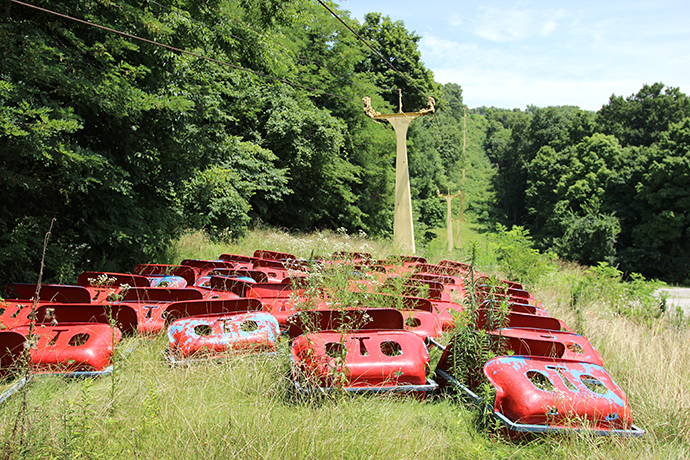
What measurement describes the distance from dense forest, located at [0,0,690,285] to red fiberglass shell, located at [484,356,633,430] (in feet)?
19.8

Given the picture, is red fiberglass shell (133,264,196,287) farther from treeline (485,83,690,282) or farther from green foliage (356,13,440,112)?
treeline (485,83,690,282)

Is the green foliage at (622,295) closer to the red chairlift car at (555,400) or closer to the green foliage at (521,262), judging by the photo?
the green foliage at (521,262)

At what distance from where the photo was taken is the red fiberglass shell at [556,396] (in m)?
3.46

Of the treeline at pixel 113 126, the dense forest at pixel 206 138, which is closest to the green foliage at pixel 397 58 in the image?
the dense forest at pixel 206 138

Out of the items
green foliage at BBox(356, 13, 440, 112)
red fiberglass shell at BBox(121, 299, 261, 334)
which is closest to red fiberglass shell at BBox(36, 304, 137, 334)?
red fiberglass shell at BBox(121, 299, 261, 334)

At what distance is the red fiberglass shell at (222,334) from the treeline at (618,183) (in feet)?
169

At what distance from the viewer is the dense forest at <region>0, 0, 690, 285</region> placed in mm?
6973

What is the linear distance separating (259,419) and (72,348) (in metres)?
2.06

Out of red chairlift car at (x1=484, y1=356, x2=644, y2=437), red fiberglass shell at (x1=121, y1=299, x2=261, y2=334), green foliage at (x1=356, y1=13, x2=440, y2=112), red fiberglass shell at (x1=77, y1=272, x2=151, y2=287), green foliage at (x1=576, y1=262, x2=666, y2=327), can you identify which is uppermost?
green foliage at (x1=356, y1=13, x2=440, y2=112)

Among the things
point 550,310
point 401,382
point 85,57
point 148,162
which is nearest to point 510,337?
point 401,382

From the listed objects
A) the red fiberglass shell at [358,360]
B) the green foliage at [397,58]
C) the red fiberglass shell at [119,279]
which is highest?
the green foliage at [397,58]

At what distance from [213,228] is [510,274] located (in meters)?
9.25

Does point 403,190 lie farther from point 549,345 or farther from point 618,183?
point 618,183

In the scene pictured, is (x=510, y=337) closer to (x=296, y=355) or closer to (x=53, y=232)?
(x=296, y=355)
